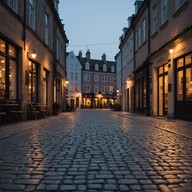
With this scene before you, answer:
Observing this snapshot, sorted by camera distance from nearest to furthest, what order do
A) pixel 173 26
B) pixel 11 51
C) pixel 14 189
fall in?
pixel 14 189, pixel 11 51, pixel 173 26

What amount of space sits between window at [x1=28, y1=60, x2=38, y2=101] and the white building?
152 feet

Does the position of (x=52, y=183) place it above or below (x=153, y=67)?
below

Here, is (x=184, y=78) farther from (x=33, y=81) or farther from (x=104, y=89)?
(x=104, y=89)

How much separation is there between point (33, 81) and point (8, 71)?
4709 mm

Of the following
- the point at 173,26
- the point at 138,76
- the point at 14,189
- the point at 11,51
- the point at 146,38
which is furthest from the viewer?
the point at 138,76

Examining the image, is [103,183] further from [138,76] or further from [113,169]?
[138,76]

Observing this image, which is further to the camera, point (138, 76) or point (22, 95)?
point (138, 76)

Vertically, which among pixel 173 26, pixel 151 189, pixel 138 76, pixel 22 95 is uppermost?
pixel 173 26

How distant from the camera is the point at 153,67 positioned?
19578mm

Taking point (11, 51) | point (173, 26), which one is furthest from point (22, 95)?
point (173, 26)

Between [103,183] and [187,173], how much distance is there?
1.30 m

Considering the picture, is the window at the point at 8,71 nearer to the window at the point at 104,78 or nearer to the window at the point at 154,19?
the window at the point at 154,19

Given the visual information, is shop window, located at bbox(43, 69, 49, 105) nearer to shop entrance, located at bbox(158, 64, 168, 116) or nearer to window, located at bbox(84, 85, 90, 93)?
shop entrance, located at bbox(158, 64, 168, 116)

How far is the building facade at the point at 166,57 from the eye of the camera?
13695 millimetres
